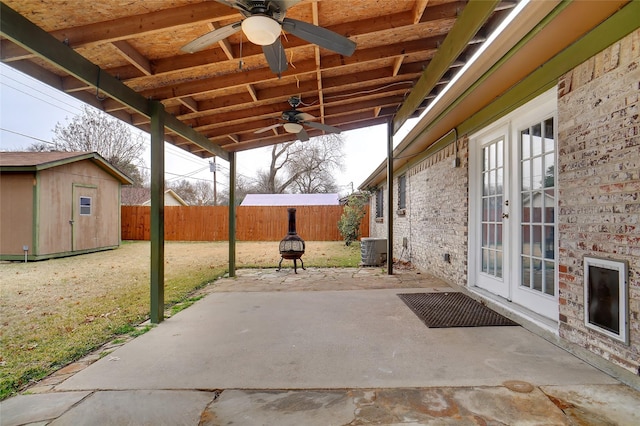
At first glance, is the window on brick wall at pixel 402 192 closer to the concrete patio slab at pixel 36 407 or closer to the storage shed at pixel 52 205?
the concrete patio slab at pixel 36 407

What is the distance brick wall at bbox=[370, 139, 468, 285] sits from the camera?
4887 millimetres

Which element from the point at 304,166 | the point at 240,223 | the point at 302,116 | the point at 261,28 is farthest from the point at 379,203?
the point at 304,166

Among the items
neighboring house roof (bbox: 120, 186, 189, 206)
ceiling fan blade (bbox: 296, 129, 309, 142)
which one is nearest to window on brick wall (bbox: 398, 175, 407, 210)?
ceiling fan blade (bbox: 296, 129, 309, 142)

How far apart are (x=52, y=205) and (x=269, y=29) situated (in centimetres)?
1005

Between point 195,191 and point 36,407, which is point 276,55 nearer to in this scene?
point 36,407

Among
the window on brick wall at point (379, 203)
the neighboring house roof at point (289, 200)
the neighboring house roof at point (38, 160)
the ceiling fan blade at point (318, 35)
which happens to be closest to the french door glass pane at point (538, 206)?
the ceiling fan blade at point (318, 35)

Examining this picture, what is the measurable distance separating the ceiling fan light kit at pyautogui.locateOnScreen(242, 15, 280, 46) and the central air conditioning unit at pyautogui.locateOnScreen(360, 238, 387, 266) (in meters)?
5.85

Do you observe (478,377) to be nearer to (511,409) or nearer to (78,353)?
(511,409)

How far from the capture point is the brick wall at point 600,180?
6.90 feet

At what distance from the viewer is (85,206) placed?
407 inches

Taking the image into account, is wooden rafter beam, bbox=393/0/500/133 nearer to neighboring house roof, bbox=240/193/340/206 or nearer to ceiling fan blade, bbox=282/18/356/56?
ceiling fan blade, bbox=282/18/356/56

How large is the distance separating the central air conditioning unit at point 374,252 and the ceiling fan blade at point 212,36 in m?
5.84

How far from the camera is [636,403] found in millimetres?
1896

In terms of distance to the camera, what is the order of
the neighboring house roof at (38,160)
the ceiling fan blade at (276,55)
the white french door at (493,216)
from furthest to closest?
1. the neighboring house roof at (38,160)
2. the white french door at (493,216)
3. the ceiling fan blade at (276,55)
